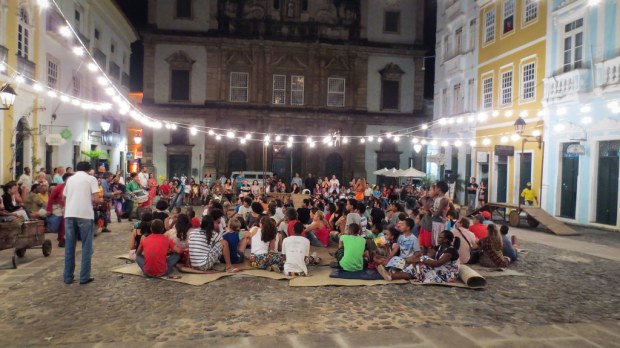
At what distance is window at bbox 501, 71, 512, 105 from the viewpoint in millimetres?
20812

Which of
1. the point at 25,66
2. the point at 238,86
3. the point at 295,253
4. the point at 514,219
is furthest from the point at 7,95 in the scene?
the point at 238,86

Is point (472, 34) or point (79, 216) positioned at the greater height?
point (472, 34)

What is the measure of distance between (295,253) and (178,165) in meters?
26.0

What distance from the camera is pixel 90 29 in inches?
917

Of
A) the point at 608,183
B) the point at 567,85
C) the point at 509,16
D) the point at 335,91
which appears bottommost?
the point at 608,183

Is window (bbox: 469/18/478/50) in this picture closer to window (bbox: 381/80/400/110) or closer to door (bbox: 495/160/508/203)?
door (bbox: 495/160/508/203)

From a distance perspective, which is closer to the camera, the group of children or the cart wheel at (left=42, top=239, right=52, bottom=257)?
the group of children

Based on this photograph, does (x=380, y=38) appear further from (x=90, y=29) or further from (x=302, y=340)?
(x=302, y=340)

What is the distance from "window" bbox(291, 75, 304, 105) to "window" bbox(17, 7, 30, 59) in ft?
61.2

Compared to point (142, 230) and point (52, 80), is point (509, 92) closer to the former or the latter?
point (142, 230)

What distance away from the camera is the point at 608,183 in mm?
15742

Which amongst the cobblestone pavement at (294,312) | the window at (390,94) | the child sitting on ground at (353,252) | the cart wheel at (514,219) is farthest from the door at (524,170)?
the window at (390,94)

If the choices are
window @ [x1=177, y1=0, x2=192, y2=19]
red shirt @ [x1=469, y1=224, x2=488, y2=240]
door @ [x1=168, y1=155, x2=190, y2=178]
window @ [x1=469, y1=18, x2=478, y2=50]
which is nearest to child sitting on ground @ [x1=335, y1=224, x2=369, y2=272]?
red shirt @ [x1=469, y1=224, x2=488, y2=240]

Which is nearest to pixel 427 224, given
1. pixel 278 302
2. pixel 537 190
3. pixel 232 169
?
pixel 278 302
